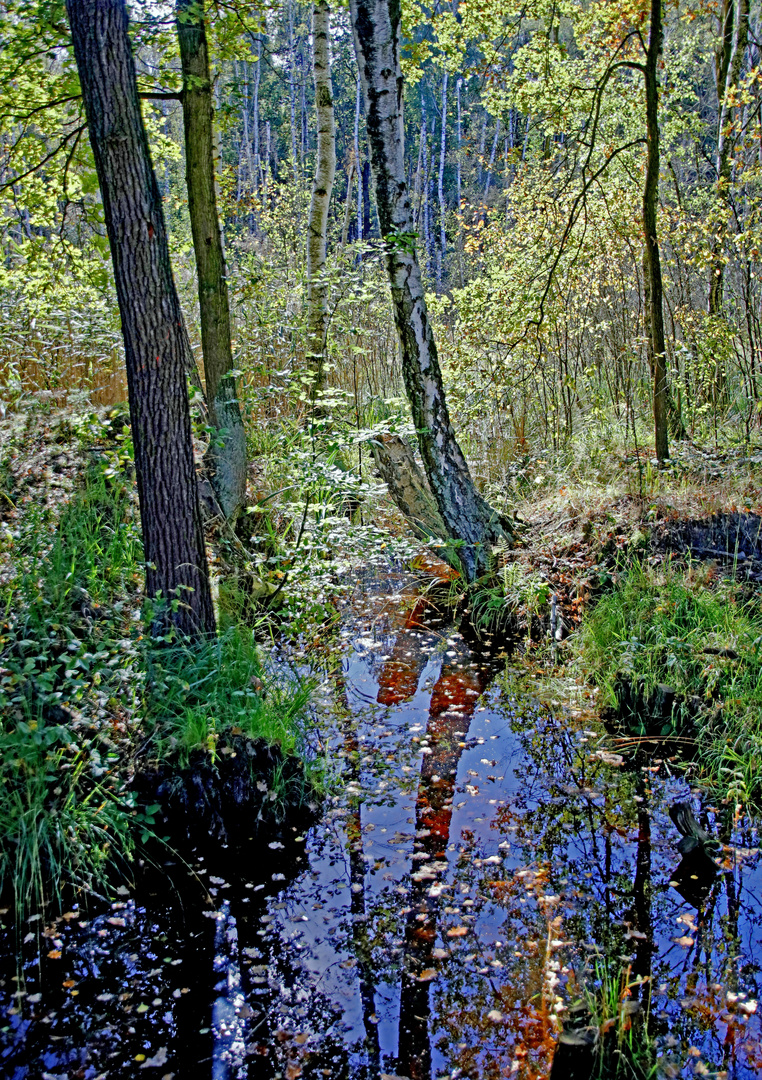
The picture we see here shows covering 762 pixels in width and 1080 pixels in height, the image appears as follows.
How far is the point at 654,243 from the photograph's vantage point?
607cm

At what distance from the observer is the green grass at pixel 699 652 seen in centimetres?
403

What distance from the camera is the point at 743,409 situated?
7.64 metres

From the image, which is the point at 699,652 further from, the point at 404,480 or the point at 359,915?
the point at 404,480

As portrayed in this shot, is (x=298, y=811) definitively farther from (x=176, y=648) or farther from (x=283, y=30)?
(x=283, y=30)

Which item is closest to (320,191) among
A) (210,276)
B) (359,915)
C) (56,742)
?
(210,276)

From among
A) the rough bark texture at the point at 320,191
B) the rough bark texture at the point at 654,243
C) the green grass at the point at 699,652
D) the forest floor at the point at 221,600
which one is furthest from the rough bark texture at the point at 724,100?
the rough bark texture at the point at 320,191

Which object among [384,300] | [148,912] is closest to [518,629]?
[148,912]

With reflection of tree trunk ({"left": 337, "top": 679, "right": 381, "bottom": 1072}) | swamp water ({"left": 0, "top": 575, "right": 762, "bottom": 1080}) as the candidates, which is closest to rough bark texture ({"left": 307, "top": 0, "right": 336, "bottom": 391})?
reflection of tree trunk ({"left": 337, "top": 679, "right": 381, "bottom": 1072})

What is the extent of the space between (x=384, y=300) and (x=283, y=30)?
79.8 ft

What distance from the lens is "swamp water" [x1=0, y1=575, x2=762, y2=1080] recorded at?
8.20 ft

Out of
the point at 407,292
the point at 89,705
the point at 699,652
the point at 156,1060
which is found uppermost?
the point at 407,292

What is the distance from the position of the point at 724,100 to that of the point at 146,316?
6062mm

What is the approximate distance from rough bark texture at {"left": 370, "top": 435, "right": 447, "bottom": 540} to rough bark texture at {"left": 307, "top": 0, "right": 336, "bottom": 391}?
1.07 metres

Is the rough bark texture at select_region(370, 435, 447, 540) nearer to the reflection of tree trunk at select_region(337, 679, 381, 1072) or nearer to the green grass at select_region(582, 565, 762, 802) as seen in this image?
the green grass at select_region(582, 565, 762, 802)
